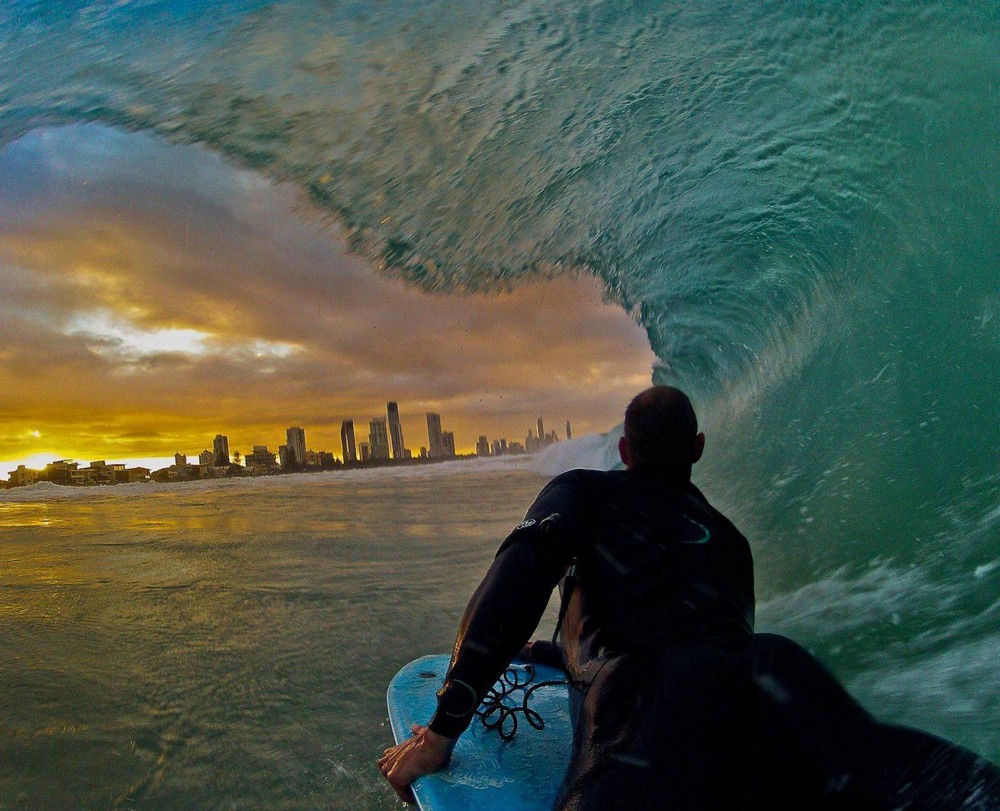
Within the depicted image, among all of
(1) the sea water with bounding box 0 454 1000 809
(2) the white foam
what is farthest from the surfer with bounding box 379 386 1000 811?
(2) the white foam

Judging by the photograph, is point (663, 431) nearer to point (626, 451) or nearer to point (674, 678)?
point (626, 451)

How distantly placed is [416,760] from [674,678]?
842 millimetres

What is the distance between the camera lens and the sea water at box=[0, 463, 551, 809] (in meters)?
2.43

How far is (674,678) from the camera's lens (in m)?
1.23

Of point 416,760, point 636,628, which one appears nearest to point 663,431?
point 636,628

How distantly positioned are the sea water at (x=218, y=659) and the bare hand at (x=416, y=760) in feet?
2.19

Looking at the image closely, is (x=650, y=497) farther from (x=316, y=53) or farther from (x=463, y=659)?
(x=316, y=53)

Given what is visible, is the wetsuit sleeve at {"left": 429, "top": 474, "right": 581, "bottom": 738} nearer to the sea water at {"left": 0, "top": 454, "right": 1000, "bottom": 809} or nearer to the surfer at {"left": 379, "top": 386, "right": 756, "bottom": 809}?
the surfer at {"left": 379, "top": 386, "right": 756, "bottom": 809}

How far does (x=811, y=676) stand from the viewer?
4.50 feet

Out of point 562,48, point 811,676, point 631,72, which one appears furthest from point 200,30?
Result: point 811,676

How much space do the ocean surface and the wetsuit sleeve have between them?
1216mm

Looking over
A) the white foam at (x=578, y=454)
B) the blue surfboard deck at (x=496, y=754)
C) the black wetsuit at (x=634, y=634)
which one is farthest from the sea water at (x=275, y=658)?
the white foam at (x=578, y=454)

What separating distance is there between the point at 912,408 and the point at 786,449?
179 cm

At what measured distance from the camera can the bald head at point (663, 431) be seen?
1613 millimetres
